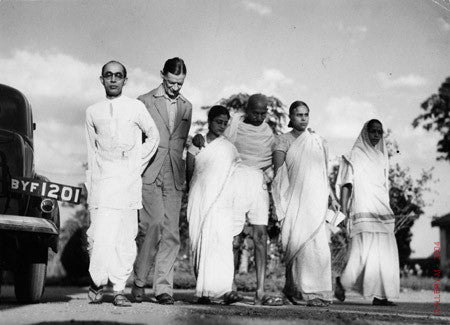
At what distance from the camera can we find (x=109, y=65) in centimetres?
745

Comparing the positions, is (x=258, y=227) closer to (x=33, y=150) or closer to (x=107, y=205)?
(x=107, y=205)

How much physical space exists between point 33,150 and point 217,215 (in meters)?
2.31

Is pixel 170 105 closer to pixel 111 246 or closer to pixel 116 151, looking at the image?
pixel 116 151

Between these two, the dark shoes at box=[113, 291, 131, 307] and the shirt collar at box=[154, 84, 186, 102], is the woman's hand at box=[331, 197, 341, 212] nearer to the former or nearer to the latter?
the shirt collar at box=[154, 84, 186, 102]

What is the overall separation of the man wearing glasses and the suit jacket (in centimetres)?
36

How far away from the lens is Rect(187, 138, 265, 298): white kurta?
8.06 meters

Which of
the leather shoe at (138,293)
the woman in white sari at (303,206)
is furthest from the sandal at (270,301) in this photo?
the leather shoe at (138,293)

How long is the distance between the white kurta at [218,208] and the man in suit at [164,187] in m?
0.30

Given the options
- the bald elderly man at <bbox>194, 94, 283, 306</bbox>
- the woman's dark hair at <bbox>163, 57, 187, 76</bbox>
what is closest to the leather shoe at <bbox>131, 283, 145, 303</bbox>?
the bald elderly man at <bbox>194, 94, 283, 306</bbox>

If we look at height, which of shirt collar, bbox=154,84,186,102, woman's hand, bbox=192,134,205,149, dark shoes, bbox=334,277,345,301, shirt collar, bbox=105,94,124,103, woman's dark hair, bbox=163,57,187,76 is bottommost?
dark shoes, bbox=334,277,345,301

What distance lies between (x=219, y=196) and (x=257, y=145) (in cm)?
83

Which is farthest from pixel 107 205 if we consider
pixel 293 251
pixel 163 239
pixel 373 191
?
pixel 373 191

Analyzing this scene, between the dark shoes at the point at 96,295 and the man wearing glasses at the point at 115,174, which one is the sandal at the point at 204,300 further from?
the dark shoes at the point at 96,295

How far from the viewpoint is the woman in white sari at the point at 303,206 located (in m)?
8.70
